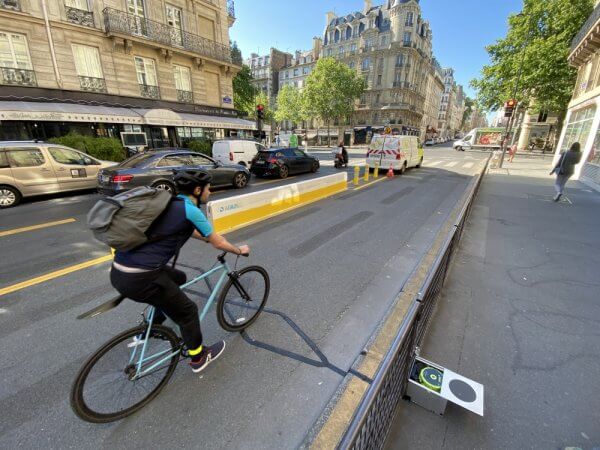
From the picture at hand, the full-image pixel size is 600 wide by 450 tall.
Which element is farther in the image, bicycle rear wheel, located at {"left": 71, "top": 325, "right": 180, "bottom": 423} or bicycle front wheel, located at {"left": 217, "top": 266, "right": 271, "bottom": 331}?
bicycle front wheel, located at {"left": 217, "top": 266, "right": 271, "bottom": 331}

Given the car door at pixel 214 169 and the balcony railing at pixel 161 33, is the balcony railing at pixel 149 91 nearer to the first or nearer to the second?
the balcony railing at pixel 161 33

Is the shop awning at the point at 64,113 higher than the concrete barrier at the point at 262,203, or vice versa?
the shop awning at the point at 64,113

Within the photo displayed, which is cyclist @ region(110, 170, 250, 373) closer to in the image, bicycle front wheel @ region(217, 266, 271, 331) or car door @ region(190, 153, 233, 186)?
bicycle front wheel @ region(217, 266, 271, 331)

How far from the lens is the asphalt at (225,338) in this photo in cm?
204

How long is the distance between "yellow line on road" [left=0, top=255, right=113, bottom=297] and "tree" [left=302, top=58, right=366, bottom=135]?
4461 cm

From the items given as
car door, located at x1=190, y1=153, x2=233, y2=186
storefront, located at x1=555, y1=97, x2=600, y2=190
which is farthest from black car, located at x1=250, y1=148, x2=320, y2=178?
storefront, located at x1=555, y1=97, x2=600, y2=190

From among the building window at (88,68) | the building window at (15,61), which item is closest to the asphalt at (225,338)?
the building window at (15,61)

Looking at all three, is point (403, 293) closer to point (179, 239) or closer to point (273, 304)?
point (273, 304)

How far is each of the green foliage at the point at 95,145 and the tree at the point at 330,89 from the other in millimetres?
37264

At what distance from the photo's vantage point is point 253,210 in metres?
6.85

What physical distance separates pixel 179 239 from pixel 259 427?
1562mm

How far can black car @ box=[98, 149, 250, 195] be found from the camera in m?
7.70

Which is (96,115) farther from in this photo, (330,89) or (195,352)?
(330,89)

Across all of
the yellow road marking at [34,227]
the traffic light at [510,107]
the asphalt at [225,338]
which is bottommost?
the asphalt at [225,338]
